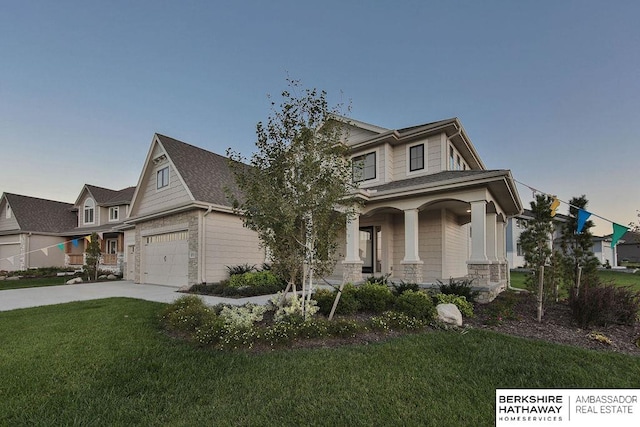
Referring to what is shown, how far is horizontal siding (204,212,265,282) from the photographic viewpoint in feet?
40.1

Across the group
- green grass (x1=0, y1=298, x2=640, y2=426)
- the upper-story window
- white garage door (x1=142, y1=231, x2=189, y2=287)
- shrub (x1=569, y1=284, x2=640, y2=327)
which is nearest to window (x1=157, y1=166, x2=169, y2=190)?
white garage door (x1=142, y1=231, x2=189, y2=287)

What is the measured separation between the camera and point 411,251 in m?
9.44

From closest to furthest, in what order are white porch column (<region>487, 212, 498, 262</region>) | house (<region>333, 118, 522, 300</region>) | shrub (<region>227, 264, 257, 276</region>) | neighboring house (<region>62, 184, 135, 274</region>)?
house (<region>333, 118, 522, 300</region>), white porch column (<region>487, 212, 498, 262</region>), shrub (<region>227, 264, 257, 276</region>), neighboring house (<region>62, 184, 135, 274</region>)

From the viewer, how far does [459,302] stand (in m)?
6.57

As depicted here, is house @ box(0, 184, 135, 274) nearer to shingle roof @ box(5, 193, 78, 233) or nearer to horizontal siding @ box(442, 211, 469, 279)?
shingle roof @ box(5, 193, 78, 233)

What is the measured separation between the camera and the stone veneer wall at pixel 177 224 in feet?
39.2

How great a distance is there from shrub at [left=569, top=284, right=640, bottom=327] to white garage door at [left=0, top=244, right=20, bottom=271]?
31040mm

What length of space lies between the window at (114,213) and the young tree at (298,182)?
66.9 ft

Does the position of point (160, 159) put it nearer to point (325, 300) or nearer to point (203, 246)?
point (203, 246)

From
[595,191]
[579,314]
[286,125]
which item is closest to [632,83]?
[595,191]

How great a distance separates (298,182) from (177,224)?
951cm

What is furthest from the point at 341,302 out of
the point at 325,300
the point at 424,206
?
the point at 424,206

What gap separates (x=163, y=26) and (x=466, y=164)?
12810 millimetres

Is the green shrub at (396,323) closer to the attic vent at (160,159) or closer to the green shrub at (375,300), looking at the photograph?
the green shrub at (375,300)
